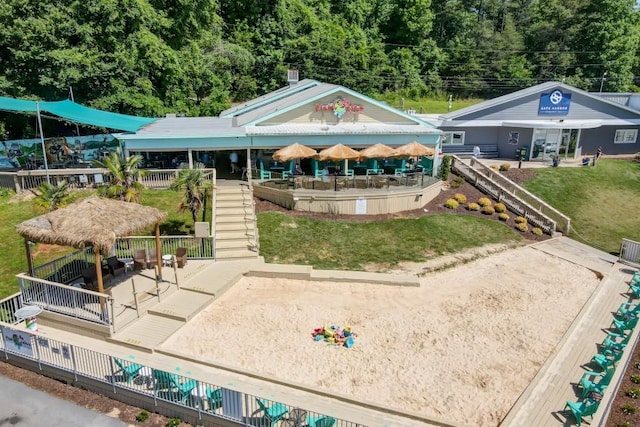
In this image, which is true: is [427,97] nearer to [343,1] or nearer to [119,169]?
[343,1]

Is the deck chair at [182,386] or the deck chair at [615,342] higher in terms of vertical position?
the deck chair at [182,386]

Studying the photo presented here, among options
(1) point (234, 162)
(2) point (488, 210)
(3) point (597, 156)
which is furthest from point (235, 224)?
(3) point (597, 156)

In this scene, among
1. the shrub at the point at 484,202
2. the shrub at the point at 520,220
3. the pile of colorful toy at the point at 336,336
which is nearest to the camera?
the pile of colorful toy at the point at 336,336

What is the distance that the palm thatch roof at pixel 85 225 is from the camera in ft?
47.6

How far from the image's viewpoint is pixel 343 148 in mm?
26609

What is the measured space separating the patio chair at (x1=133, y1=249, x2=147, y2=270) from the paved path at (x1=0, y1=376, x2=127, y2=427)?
653 centimetres

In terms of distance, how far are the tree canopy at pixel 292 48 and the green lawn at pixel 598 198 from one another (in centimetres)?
3152

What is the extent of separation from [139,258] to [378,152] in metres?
14.8

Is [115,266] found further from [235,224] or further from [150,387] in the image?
[150,387]

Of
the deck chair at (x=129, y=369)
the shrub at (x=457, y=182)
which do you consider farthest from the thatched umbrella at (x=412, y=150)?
the deck chair at (x=129, y=369)

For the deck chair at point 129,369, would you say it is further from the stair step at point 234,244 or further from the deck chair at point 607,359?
the deck chair at point 607,359

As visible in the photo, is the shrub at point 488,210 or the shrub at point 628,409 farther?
the shrub at point 488,210

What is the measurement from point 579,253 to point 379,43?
51.8m

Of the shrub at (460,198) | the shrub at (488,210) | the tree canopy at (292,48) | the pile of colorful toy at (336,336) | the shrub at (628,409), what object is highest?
the tree canopy at (292,48)
